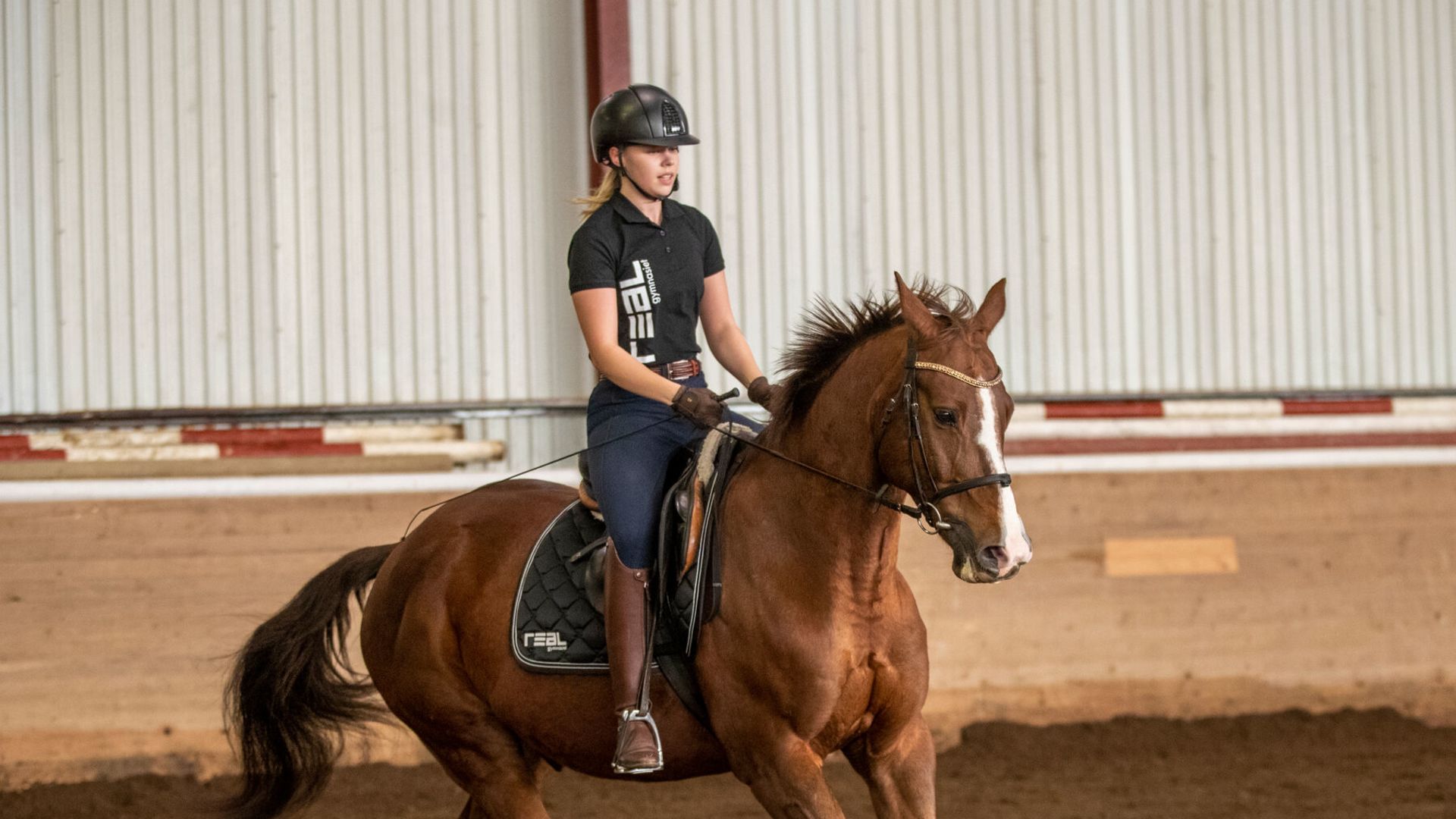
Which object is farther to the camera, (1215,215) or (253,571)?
(1215,215)

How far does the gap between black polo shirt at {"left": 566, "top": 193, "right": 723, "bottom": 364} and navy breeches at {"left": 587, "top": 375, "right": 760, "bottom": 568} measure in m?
0.13

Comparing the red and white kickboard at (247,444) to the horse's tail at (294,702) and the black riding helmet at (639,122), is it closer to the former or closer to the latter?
the horse's tail at (294,702)

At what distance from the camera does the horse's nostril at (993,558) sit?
2.73 m

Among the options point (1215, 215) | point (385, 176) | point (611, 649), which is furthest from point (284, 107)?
point (1215, 215)

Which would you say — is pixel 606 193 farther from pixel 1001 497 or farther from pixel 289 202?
pixel 289 202

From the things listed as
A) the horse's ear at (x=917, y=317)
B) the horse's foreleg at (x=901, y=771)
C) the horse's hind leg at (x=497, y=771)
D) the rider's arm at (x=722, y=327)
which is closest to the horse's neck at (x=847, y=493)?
the horse's ear at (x=917, y=317)

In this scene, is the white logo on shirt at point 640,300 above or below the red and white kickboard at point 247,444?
above

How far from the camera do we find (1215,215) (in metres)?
7.66

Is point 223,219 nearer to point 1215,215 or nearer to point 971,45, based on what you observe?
point 971,45

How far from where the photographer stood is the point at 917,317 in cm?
300

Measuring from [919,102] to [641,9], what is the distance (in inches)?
61.2

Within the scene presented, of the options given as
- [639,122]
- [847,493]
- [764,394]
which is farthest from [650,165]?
[847,493]

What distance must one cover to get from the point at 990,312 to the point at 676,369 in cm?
87

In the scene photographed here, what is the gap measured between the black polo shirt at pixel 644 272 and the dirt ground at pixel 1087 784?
2.68 metres
